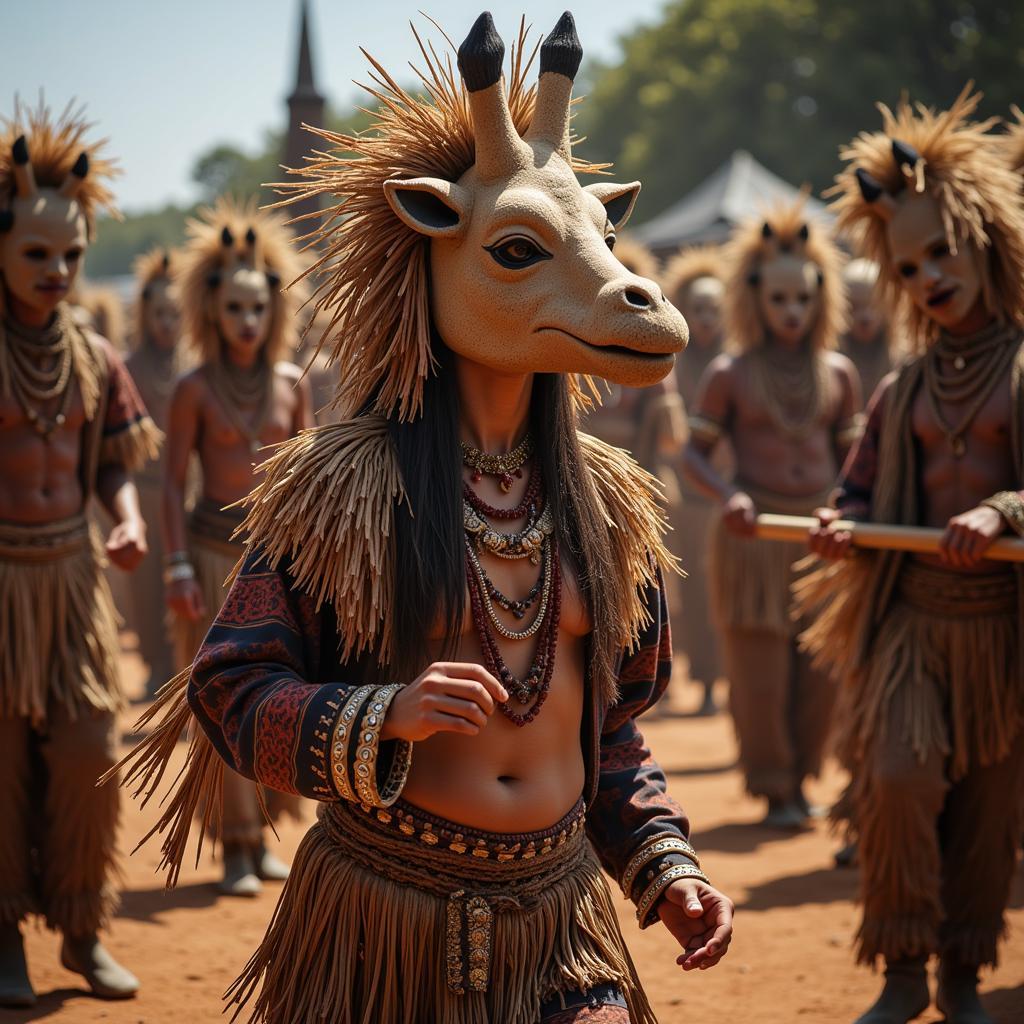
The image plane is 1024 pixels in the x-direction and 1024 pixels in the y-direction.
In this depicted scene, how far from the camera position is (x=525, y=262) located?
9.39ft

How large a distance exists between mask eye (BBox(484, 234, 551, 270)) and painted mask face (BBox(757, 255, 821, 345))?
190 inches

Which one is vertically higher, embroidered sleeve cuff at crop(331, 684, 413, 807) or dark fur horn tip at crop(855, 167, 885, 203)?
dark fur horn tip at crop(855, 167, 885, 203)

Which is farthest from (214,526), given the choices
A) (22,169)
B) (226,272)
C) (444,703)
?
(444,703)

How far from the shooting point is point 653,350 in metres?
2.76

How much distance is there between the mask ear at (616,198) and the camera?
3100mm

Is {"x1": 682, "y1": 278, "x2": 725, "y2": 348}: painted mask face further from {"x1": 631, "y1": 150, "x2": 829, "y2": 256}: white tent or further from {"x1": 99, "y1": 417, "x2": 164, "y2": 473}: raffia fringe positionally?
{"x1": 99, "y1": 417, "x2": 164, "y2": 473}: raffia fringe

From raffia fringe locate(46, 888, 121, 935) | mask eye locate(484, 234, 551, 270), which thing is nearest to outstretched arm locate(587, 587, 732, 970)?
mask eye locate(484, 234, 551, 270)

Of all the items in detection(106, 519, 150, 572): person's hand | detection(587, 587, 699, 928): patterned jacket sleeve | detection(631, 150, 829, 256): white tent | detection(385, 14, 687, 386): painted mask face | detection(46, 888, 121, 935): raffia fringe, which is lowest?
detection(46, 888, 121, 935): raffia fringe

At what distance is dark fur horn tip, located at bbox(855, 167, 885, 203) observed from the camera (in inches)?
189

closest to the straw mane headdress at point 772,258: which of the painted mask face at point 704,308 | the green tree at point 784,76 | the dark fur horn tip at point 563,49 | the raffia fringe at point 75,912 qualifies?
the painted mask face at point 704,308

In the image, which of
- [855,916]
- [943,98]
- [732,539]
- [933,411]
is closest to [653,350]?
[933,411]

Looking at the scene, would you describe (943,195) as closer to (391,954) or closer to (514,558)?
(514,558)

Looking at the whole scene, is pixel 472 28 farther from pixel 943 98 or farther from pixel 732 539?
pixel 943 98

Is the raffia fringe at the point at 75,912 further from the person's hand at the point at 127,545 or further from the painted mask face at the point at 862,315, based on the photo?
the painted mask face at the point at 862,315
